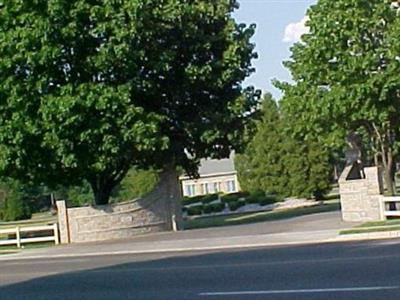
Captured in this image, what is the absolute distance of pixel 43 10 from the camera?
1475 inches

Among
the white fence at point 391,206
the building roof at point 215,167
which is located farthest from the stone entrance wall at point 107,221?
the building roof at point 215,167

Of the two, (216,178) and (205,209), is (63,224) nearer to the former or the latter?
(205,209)

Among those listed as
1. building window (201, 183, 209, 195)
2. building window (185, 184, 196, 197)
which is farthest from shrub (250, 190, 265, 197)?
building window (185, 184, 196, 197)

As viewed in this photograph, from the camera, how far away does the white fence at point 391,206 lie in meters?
33.7

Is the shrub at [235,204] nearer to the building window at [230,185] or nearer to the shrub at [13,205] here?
the shrub at [13,205]

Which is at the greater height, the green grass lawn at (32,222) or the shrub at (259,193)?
the shrub at (259,193)

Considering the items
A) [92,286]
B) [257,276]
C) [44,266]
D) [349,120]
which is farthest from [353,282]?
[349,120]

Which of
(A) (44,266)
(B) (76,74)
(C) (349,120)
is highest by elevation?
(B) (76,74)

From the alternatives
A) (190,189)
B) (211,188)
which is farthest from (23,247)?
(190,189)

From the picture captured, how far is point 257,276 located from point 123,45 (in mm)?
20458

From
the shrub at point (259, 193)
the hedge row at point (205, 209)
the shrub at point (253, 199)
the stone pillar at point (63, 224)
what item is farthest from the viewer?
the shrub at point (259, 193)

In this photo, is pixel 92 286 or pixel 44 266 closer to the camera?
pixel 92 286

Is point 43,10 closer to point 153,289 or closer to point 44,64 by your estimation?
point 44,64

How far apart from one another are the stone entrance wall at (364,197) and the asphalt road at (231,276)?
942 centimetres
